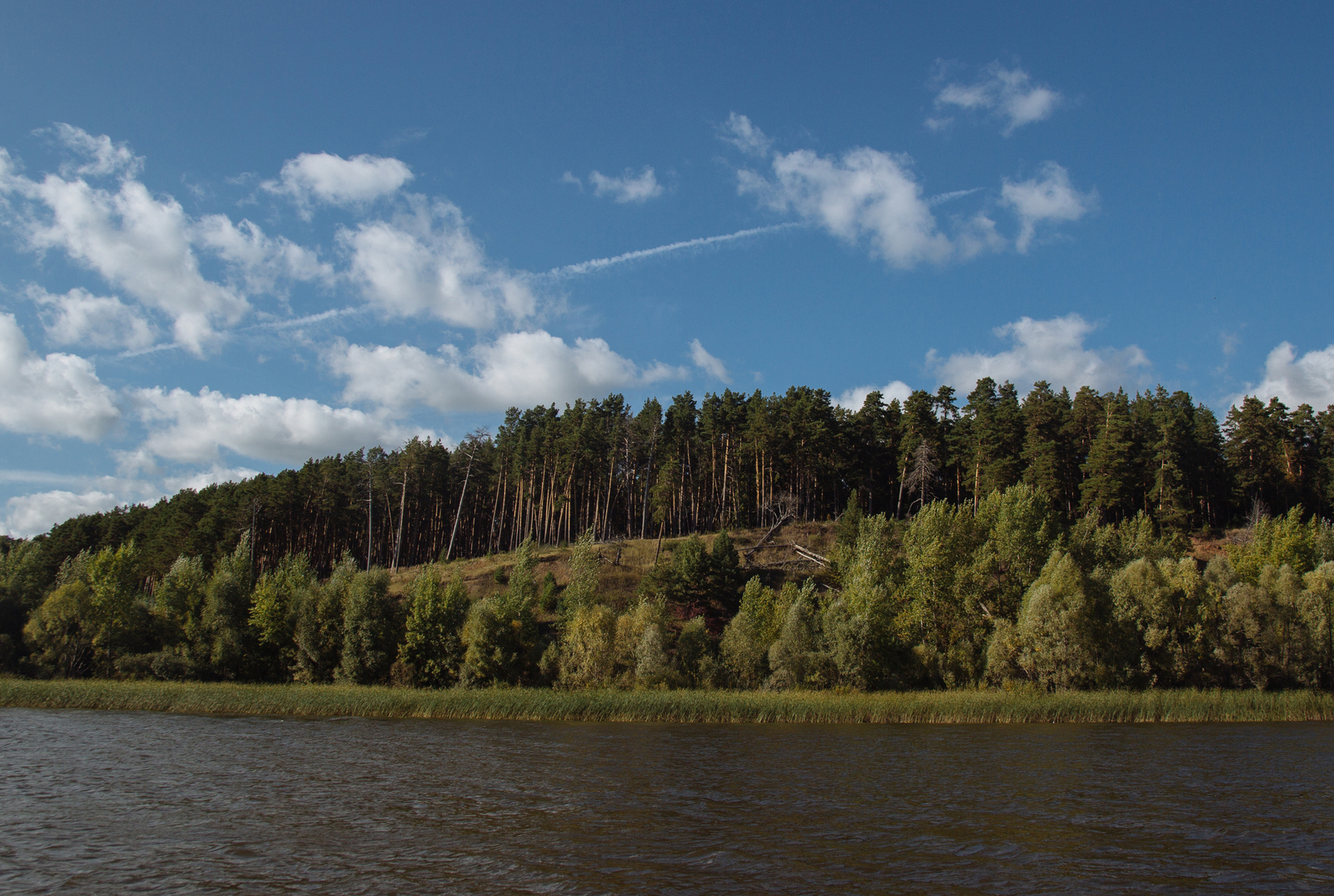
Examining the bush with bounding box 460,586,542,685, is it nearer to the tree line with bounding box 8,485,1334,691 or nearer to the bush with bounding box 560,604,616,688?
the tree line with bounding box 8,485,1334,691

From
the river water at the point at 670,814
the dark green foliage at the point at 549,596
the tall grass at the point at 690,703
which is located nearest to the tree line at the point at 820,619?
the dark green foliage at the point at 549,596

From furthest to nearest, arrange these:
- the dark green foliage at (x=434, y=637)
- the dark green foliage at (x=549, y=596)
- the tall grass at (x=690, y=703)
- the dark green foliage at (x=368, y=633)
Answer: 1. the dark green foliage at (x=549, y=596)
2. the dark green foliage at (x=368, y=633)
3. the dark green foliage at (x=434, y=637)
4. the tall grass at (x=690, y=703)

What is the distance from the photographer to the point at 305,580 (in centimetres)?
7925

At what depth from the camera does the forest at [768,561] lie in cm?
5706

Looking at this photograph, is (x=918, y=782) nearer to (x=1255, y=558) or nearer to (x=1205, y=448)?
(x=1255, y=558)

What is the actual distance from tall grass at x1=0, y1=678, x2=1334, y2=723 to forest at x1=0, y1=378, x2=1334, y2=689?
17.3 ft

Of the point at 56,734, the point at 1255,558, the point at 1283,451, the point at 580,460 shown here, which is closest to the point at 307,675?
the point at 56,734

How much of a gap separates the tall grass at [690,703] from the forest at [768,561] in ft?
17.3

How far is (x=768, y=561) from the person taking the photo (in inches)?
3479

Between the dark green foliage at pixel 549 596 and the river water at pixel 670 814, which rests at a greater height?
the dark green foliage at pixel 549 596

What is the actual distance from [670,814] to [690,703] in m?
28.7

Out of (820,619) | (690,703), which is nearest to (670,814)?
(690,703)

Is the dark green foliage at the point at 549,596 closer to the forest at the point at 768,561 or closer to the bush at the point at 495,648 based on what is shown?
the forest at the point at 768,561

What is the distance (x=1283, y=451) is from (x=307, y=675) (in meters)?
108
